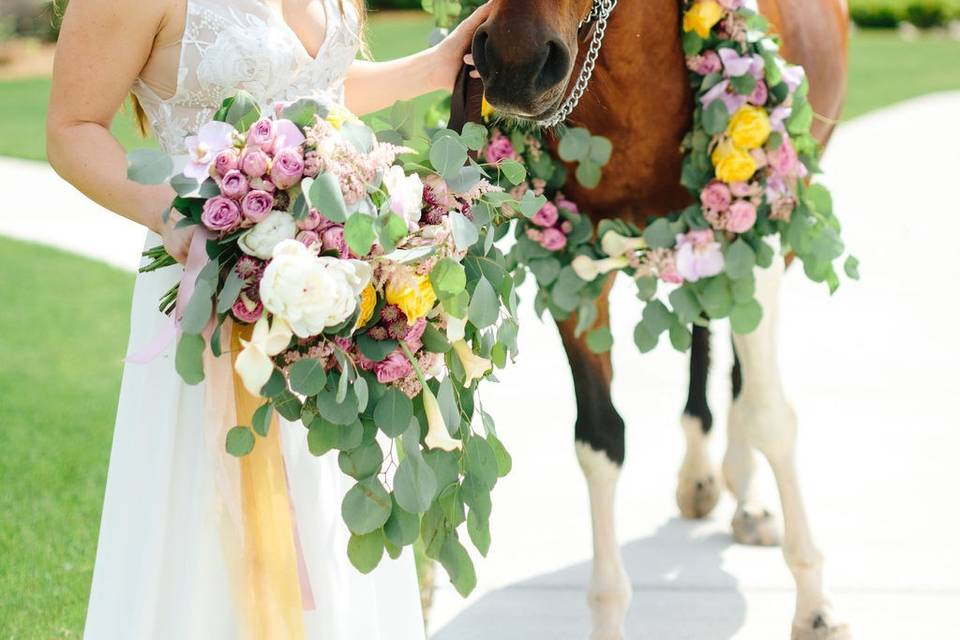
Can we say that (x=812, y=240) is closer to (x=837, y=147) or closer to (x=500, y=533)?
(x=500, y=533)

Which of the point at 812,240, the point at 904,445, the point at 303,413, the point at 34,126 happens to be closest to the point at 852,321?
the point at 904,445

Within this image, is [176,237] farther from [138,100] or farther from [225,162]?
[138,100]

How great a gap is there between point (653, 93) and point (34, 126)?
36.2 feet

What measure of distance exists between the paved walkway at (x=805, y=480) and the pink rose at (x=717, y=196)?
4.07 ft

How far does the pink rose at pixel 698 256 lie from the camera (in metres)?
3.06

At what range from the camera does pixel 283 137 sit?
205 centimetres

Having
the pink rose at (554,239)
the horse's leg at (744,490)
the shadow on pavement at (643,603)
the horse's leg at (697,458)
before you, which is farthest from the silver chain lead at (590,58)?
the horse's leg at (697,458)

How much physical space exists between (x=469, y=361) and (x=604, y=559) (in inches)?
51.2

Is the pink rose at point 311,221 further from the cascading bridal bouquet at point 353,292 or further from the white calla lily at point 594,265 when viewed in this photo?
the white calla lily at point 594,265

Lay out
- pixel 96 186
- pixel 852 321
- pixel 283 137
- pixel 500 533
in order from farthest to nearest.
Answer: pixel 852 321, pixel 500 533, pixel 96 186, pixel 283 137

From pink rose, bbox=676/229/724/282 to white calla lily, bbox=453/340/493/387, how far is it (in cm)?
94

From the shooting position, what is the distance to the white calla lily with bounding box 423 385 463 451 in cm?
218

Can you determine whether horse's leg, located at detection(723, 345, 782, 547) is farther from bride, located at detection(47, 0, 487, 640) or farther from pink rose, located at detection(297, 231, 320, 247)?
pink rose, located at detection(297, 231, 320, 247)

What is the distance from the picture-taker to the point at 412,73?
2.84 m
